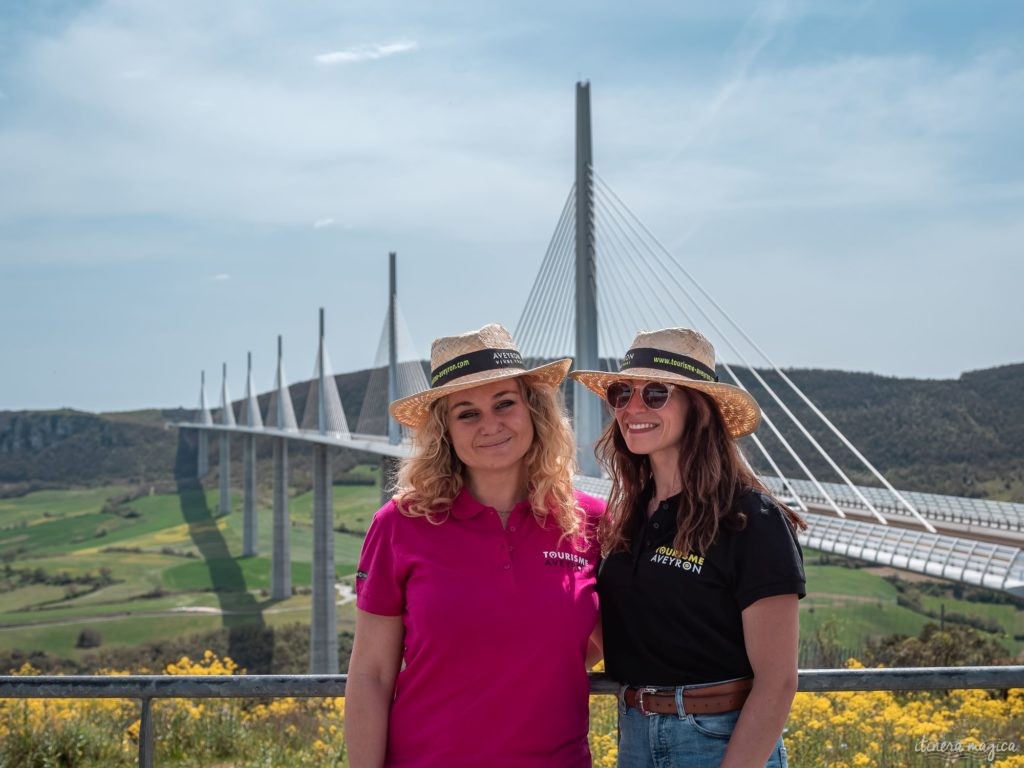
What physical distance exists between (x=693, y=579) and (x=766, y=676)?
0.24 metres

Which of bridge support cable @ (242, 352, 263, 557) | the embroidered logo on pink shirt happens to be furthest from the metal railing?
bridge support cable @ (242, 352, 263, 557)

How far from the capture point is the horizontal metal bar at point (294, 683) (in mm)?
2533

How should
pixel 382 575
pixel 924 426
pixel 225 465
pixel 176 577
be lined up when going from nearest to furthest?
1. pixel 382 575
2. pixel 924 426
3. pixel 176 577
4. pixel 225 465

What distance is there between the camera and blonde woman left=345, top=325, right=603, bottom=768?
2.22 metres

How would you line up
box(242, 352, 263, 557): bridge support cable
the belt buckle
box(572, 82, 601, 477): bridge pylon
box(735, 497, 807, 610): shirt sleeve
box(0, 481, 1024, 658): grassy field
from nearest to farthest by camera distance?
1. box(735, 497, 807, 610): shirt sleeve
2. the belt buckle
3. box(572, 82, 601, 477): bridge pylon
4. box(0, 481, 1024, 658): grassy field
5. box(242, 352, 263, 557): bridge support cable

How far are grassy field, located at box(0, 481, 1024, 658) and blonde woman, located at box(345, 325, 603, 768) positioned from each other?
1706 cm

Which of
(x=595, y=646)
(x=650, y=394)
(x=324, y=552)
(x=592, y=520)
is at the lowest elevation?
(x=324, y=552)

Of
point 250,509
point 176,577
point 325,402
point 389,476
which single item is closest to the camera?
point 389,476

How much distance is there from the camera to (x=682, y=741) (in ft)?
7.08

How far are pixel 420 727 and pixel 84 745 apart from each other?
108 inches

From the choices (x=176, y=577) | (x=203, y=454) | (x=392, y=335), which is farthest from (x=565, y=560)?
(x=203, y=454)

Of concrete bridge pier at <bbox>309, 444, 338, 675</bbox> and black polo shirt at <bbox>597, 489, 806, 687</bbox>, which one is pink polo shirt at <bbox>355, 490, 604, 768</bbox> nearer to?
black polo shirt at <bbox>597, 489, 806, 687</bbox>

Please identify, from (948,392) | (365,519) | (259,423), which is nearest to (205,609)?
(365,519)

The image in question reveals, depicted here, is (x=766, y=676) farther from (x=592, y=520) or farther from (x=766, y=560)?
(x=592, y=520)
